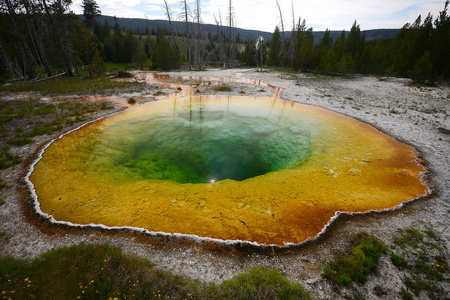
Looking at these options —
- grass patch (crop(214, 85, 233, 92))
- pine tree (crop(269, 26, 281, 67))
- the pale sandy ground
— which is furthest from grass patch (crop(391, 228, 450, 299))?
pine tree (crop(269, 26, 281, 67))

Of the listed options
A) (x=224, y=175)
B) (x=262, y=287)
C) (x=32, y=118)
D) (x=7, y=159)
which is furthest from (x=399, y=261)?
(x=32, y=118)

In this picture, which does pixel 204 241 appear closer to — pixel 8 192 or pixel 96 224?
pixel 96 224

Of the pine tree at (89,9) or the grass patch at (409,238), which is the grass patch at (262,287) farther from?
the pine tree at (89,9)

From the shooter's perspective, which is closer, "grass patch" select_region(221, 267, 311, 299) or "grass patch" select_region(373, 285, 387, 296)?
"grass patch" select_region(221, 267, 311, 299)

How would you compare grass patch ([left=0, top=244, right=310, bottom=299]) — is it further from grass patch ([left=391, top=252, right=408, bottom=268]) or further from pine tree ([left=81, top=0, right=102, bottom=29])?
pine tree ([left=81, top=0, right=102, bottom=29])

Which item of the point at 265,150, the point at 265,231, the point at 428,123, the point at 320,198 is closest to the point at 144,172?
the point at 265,231

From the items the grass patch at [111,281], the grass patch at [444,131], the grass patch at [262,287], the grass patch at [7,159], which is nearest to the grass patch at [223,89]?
the grass patch at [444,131]

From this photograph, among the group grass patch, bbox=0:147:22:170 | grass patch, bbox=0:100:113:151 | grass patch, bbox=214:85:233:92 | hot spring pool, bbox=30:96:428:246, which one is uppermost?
grass patch, bbox=214:85:233:92
